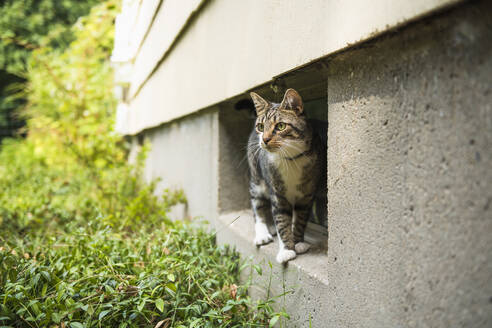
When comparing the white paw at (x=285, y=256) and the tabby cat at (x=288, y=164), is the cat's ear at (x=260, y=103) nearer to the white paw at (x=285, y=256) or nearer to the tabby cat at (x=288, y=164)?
the tabby cat at (x=288, y=164)

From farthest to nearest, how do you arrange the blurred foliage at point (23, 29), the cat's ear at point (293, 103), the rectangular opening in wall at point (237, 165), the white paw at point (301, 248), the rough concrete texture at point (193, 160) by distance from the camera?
the blurred foliage at point (23, 29) < the rough concrete texture at point (193, 160) < the rectangular opening in wall at point (237, 165) < the white paw at point (301, 248) < the cat's ear at point (293, 103)

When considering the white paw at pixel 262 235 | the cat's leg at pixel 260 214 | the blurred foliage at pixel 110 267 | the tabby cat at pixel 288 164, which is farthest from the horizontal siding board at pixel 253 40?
the blurred foliage at pixel 110 267

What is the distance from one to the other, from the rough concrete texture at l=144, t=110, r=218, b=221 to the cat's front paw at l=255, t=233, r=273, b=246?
2.14ft

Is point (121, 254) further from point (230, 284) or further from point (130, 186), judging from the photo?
point (130, 186)

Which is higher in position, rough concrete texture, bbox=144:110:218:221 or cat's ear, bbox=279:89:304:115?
cat's ear, bbox=279:89:304:115

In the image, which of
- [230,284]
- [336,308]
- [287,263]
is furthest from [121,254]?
[336,308]

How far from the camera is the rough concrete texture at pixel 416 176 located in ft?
2.56

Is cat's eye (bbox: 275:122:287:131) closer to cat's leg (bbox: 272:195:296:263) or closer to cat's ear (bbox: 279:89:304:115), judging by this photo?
cat's ear (bbox: 279:89:304:115)

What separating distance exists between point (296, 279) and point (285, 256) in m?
0.14

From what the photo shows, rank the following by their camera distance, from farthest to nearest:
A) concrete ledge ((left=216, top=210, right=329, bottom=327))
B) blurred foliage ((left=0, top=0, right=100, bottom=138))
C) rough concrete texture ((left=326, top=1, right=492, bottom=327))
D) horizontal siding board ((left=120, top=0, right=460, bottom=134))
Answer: blurred foliage ((left=0, top=0, right=100, bottom=138)) < concrete ledge ((left=216, top=210, right=329, bottom=327)) < horizontal siding board ((left=120, top=0, right=460, bottom=134)) < rough concrete texture ((left=326, top=1, right=492, bottom=327))

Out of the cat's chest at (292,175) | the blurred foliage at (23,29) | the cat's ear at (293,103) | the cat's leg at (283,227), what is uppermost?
the blurred foliage at (23,29)

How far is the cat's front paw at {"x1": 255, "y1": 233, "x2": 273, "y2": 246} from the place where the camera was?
2.03 meters

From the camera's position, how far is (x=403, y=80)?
3.24 feet

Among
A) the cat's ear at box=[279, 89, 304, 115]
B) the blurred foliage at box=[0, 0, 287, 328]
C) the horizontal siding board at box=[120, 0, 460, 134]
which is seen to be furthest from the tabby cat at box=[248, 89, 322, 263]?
the blurred foliage at box=[0, 0, 287, 328]
